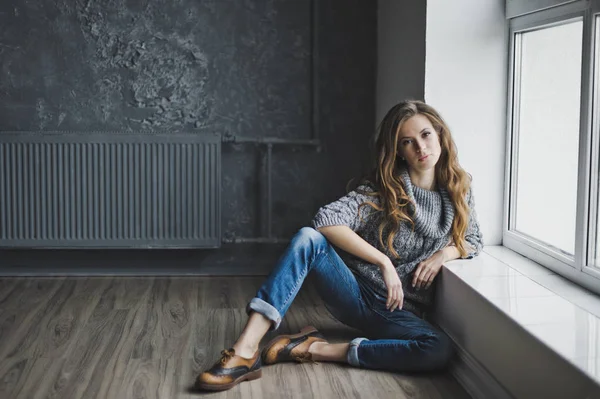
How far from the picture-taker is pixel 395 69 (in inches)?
145

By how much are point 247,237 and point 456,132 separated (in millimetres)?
1460

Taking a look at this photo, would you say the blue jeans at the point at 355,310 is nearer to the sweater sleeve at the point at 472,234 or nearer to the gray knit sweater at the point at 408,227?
the gray knit sweater at the point at 408,227

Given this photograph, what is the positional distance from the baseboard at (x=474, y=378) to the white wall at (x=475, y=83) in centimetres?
71

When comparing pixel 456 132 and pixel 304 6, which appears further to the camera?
pixel 304 6

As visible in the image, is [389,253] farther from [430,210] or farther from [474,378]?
[474,378]

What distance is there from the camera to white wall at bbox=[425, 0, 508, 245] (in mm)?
3090

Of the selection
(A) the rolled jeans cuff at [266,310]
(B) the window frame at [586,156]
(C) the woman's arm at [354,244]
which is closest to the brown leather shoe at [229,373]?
(A) the rolled jeans cuff at [266,310]

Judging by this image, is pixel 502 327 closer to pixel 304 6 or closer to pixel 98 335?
pixel 98 335

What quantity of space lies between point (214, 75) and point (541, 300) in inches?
88.2

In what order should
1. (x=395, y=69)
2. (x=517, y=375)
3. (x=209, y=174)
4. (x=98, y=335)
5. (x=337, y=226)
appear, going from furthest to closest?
(x=209, y=174) < (x=395, y=69) < (x=98, y=335) < (x=337, y=226) < (x=517, y=375)

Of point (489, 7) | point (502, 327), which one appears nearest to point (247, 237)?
point (489, 7)

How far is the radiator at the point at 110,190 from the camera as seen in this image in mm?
4012

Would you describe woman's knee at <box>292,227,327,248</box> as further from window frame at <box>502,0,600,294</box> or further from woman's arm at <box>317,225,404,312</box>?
window frame at <box>502,0,600,294</box>

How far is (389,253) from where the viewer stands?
2.81 meters
